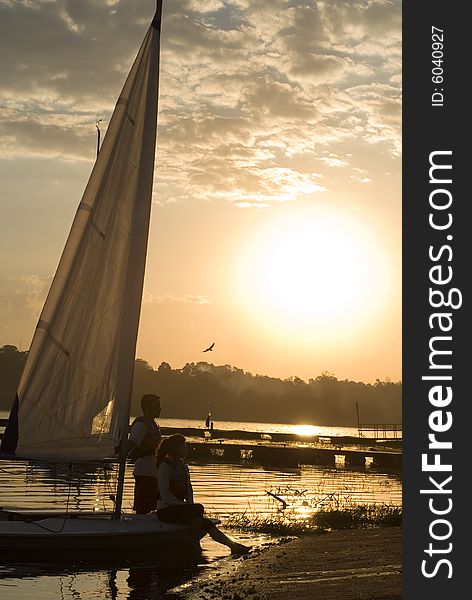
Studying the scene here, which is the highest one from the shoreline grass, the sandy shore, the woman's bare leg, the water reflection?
the shoreline grass

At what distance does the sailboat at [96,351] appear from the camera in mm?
13273

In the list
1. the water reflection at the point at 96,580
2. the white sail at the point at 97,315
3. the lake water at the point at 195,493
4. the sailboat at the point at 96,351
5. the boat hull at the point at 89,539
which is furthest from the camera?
the white sail at the point at 97,315

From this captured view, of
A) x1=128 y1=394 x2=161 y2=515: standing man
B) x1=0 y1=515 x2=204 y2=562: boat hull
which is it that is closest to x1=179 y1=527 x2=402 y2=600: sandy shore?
x1=0 y1=515 x2=204 y2=562: boat hull

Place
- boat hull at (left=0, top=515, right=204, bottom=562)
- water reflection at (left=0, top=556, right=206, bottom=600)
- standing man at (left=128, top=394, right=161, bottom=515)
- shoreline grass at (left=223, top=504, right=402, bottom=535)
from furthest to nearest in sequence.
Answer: shoreline grass at (left=223, top=504, right=402, bottom=535) < standing man at (left=128, top=394, right=161, bottom=515) < boat hull at (left=0, top=515, right=204, bottom=562) < water reflection at (left=0, top=556, right=206, bottom=600)

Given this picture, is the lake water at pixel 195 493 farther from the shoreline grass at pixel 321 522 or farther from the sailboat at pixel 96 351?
the shoreline grass at pixel 321 522

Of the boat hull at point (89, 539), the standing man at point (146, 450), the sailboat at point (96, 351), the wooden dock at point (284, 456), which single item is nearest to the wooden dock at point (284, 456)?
the wooden dock at point (284, 456)

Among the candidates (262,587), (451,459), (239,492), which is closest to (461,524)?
(451,459)

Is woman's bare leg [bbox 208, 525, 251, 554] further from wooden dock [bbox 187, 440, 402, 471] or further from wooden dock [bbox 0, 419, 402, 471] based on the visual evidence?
wooden dock [bbox 187, 440, 402, 471]

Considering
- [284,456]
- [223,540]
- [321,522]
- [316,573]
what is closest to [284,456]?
[284,456]

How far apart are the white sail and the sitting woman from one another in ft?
2.48

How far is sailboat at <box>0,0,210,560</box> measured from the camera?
43.5 ft

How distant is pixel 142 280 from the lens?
46.6ft

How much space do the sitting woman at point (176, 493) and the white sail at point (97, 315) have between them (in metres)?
0.75

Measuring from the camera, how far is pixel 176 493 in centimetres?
1390
